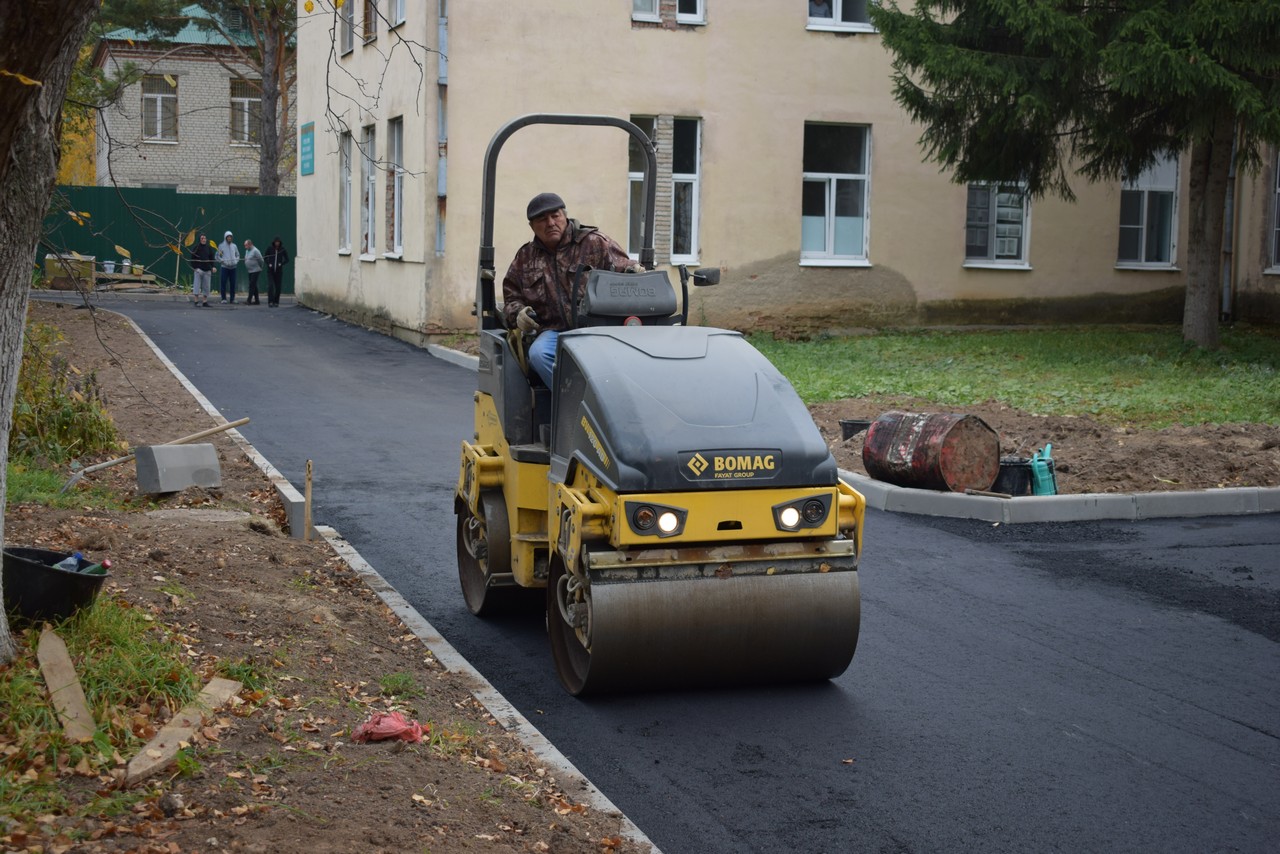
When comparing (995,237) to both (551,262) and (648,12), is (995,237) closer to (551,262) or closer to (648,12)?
(648,12)

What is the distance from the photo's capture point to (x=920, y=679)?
654cm

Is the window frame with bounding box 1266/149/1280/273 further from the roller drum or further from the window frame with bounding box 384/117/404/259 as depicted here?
the roller drum

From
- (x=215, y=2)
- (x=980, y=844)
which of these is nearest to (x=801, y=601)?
(x=980, y=844)

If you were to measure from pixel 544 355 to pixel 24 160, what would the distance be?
2670 millimetres

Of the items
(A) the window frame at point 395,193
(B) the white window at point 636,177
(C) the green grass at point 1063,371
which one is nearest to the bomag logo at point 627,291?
(C) the green grass at point 1063,371

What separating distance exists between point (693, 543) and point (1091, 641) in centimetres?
259

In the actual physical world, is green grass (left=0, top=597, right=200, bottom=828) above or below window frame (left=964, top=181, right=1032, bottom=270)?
below

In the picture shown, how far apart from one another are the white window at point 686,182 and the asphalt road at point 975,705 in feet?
45.4

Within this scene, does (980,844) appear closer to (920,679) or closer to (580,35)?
(920,679)

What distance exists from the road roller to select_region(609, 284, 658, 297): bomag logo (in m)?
0.25

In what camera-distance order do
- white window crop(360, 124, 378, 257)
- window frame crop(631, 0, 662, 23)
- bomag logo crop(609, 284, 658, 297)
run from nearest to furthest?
bomag logo crop(609, 284, 658, 297) → window frame crop(631, 0, 662, 23) → white window crop(360, 124, 378, 257)

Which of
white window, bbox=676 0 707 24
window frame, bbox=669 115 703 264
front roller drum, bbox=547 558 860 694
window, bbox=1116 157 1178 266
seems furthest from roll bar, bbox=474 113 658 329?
window, bbox=1116 157 1178 266

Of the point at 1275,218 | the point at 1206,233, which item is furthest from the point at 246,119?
the point at 1206,233

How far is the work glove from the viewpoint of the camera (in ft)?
23.0
